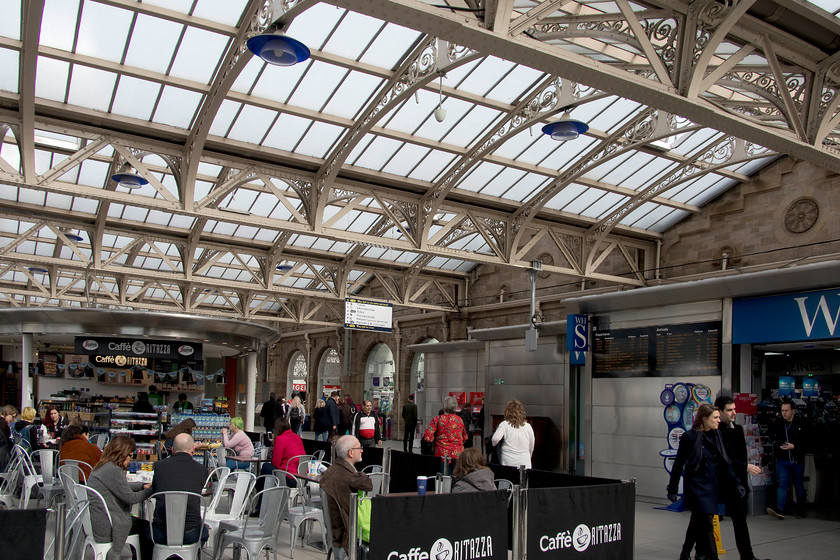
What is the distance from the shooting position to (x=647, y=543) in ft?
28.5

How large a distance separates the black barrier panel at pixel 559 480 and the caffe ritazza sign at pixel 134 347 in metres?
11.6

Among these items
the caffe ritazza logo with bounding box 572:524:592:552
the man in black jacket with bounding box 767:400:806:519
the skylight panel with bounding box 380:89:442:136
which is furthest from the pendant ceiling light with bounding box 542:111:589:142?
the caffe ritazza logo with bounding box 572:524:592:552

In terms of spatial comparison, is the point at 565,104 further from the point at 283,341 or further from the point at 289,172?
the point at 283,341

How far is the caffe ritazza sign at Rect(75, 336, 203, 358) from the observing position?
16516 mm

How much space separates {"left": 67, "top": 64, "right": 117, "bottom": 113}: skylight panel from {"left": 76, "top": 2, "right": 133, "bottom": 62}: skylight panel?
0.51 m

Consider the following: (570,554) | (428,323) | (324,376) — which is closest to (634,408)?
(570,554)

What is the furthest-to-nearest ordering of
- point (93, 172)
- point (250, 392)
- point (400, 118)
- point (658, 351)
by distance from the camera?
point (250, 392) → point (93, 172) → point (400, 118) → point (658, 351)

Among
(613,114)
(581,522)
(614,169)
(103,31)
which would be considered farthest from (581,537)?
(614,169)

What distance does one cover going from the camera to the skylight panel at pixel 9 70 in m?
13.2

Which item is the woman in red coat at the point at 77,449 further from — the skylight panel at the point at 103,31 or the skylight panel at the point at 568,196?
the skylight panel at the point at 568,196

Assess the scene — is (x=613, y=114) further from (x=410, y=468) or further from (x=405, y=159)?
(x=410, y=468)

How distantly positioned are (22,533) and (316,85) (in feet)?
37.9

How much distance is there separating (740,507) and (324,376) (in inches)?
1249

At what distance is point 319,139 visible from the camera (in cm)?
1653
